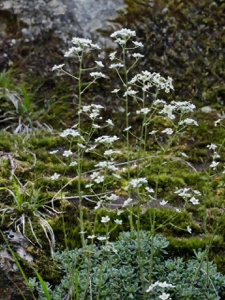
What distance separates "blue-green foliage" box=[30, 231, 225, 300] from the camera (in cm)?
202

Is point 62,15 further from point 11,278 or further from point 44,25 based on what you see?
point 11,278

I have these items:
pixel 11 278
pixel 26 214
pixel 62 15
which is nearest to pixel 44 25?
pixel 62 15

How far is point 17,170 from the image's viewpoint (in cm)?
289

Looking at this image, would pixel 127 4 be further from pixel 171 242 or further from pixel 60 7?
pixel 171 242

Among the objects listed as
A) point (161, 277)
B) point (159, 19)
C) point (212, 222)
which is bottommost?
point (212, 222)

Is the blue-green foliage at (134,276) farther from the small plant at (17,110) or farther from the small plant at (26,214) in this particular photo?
the small plant at (17,110)

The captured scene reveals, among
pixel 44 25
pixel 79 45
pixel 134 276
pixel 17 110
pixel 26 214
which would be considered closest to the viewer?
pixel 79 45

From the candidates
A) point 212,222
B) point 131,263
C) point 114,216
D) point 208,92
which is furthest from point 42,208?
point 208,92


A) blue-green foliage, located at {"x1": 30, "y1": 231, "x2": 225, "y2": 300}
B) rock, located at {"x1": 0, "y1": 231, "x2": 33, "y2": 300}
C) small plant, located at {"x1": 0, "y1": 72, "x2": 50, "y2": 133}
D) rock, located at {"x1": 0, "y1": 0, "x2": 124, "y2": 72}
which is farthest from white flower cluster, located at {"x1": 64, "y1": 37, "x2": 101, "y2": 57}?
rock, located at {"x1": 0, "y1": 0, "x2": 124, "y2": 72}

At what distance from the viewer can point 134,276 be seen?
2.11 metres

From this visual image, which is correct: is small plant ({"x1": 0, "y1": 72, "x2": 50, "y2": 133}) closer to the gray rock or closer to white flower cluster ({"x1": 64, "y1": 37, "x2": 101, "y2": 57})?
the gray rock

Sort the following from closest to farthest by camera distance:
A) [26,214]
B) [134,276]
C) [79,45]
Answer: [79,45] < [134,276] < [26,214]

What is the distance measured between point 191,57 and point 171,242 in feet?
6.37

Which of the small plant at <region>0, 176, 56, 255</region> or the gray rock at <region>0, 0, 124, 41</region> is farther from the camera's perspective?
the gray rock at <region>0, 0, 124, 41</region>
